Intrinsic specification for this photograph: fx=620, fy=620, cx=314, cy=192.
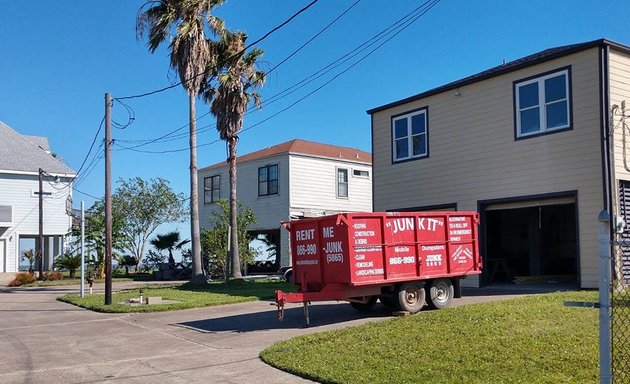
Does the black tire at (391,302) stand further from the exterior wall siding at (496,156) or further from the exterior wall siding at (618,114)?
the exterior wall siding at (618,114)

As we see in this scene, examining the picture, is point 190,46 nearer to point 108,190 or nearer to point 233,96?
point 233,96

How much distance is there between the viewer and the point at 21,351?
38.4ft

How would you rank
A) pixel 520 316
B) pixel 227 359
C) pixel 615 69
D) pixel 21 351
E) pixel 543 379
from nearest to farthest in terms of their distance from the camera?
pixel 543 379, pixel 227 359, pixel 520 316, pixel 21 351, pixel 615 69

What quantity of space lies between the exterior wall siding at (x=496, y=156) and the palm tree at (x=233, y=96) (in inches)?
266

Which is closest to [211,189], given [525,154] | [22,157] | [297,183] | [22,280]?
[297,183]

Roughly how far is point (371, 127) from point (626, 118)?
9.48 meters

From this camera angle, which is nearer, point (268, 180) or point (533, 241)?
point (533, 241)

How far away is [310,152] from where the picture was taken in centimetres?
3478

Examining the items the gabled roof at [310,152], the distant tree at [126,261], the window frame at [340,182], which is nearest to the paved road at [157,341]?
the gabled roof at [310,152]

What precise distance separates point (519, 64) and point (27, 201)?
3211 cm

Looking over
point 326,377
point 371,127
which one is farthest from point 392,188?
point 326,377

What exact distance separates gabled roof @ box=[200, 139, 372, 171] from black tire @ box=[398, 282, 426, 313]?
2036 centimetres

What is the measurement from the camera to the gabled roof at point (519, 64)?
16.6 meters

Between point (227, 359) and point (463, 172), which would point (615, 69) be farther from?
point (227, 359)
